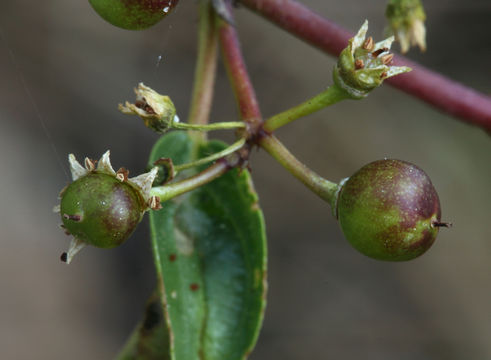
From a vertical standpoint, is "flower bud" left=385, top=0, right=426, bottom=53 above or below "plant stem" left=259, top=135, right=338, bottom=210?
above

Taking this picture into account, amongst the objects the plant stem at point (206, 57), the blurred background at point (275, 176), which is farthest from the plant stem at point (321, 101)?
the blurred background at point (275, 176)

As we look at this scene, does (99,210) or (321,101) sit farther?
(321,101)

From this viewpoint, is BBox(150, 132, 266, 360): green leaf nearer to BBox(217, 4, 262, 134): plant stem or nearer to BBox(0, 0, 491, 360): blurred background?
BBox(217, 4, 262, 134): plant stem

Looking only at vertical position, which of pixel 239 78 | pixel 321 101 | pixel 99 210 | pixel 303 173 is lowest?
pixel 99 210

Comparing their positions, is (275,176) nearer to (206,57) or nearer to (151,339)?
(206,57)

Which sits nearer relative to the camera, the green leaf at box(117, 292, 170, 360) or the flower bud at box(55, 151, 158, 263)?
the flower bud at box(55, 151, 158, 263)

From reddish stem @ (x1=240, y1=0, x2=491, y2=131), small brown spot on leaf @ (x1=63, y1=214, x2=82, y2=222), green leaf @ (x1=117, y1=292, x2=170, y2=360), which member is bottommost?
green leaf @ (x1=117, y1=292, x2=170, y2=360)

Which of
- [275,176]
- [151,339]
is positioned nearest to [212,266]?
[151,339]

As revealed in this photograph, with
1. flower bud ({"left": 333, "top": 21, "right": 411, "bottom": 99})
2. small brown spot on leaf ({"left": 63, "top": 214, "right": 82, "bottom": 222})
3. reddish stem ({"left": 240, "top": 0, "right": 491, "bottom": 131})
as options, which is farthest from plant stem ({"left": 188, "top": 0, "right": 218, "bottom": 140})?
small brown spot on leaf ({"left": 63, "top": 214, "right": 82, "bottom": 222})
